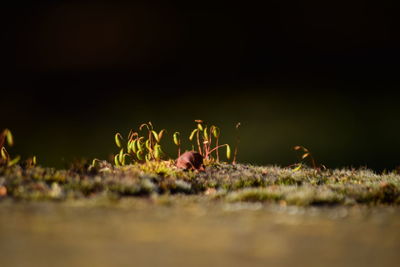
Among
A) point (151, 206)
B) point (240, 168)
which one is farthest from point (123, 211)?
point (240, 168)

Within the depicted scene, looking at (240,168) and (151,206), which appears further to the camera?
(240,168)

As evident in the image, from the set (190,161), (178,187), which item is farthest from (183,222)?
(190,161)

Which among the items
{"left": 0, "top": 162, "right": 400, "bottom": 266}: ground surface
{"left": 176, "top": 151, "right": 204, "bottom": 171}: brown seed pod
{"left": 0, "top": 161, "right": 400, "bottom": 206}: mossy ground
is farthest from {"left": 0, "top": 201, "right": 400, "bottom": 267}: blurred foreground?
{"left": 176, "top": 151, "right": 204, "bottom": 171}: brown seed pod

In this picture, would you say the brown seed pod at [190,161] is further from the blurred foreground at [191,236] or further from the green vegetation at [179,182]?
the blurred foreground at [191,236]

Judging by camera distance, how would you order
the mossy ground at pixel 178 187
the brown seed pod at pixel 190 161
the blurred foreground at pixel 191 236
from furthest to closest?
the brown seed pod at pixel 190 161, the mossy ground at pixel 178 187, the blurred foreground at pixel 191 236

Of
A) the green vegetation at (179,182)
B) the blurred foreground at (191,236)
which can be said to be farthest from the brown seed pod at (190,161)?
the blurred foreground at (191,236)

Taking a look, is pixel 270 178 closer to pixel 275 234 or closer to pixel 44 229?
pixel 275 234
